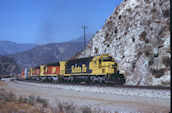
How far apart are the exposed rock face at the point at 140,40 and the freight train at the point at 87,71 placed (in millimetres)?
5213

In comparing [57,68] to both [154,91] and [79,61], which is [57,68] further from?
[154,91]

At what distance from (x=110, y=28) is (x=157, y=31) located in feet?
37.2

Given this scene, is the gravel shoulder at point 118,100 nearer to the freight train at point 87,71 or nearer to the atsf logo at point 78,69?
the freight train at point 87,71

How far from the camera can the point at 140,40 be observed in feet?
96.6

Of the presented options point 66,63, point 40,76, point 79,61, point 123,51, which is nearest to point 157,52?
point 123,51

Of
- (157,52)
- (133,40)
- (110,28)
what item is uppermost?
(110,28)

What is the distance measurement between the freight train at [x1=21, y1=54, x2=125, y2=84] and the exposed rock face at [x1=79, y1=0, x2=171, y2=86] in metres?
5.21

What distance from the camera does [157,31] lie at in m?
28.5

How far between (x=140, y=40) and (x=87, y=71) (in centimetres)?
1023

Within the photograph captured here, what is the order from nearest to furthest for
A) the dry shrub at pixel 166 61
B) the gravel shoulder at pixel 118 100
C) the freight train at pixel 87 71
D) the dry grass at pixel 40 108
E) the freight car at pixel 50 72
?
the dry grass at pixel 40 108 → the gravel shoulder at pixel 118 100 → the freight train at pixel 87 71 → the dry shrub at pixel 166 61 → the freight car at pixel 50 72

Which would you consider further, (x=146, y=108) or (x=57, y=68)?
(x=57, y=68)

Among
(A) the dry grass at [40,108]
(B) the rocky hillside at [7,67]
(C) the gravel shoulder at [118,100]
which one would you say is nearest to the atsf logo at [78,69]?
(C) the gravel shoulder at [118,100]

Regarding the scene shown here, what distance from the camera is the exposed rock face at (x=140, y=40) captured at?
25047mm

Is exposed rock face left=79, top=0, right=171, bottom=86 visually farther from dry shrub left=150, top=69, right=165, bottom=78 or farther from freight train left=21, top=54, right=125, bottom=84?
freight train left=21, top=54, right=125, bottom=84
